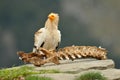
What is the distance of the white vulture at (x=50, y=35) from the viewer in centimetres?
2005

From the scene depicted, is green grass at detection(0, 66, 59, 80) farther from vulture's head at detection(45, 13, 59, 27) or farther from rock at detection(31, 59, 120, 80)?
vulture's head at detection(45, 13, 59, 27)

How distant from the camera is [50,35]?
66.4 feet

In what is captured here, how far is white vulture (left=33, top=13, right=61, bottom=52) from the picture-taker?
20.0 m

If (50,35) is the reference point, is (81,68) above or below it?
below

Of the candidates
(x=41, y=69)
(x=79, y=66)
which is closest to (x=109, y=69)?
(x=79, y=66)

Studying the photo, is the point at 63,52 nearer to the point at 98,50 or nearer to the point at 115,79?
the point at 98,50

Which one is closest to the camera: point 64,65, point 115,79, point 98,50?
point 115,79

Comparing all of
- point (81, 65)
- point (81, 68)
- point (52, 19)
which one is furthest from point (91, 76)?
point (52, 19)

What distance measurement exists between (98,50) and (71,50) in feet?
4.14

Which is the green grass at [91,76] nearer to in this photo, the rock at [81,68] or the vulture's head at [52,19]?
the rock at [81,68]

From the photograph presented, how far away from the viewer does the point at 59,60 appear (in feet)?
63.8

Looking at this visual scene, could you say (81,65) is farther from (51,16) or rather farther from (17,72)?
(51,16)

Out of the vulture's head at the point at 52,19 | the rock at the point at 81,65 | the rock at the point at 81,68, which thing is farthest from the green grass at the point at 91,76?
the vulture's head at the point at 52,19

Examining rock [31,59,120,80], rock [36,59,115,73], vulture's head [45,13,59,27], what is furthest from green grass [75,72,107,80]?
vulture's head [45,13,59,27]
